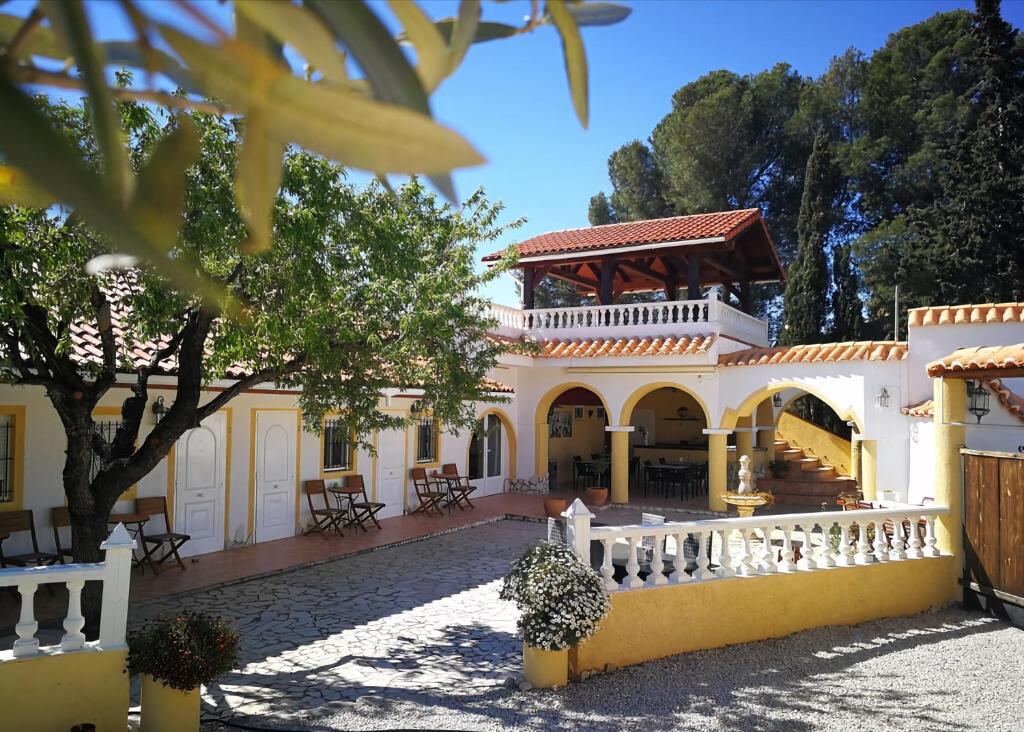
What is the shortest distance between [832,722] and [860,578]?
3.25 m

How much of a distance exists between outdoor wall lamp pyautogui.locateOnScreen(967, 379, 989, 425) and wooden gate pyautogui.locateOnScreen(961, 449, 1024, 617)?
2.90m

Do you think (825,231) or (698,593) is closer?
(698,593)

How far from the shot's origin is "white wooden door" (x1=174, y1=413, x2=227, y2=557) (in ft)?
36.2

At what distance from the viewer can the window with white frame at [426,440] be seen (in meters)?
16.3

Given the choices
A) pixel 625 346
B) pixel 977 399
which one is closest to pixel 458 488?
pixel 625 346

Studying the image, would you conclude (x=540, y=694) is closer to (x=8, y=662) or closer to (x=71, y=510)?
(x=8, y=662)

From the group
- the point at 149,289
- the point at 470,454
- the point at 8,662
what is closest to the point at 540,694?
the point at 8,662

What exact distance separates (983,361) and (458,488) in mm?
10769

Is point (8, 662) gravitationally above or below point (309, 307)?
below

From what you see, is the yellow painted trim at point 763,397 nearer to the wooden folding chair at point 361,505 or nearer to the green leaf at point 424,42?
the wooden folding chair at point 361,505

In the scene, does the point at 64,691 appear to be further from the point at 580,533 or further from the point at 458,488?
the point at 458,488

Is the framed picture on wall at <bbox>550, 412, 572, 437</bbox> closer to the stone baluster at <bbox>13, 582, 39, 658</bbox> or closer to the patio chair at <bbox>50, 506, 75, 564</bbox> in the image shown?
the patio chair at <bbox>50, 506, 75, 564</bbox>

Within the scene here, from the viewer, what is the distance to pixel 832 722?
564 centimetres

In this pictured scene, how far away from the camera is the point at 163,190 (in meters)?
0.63
